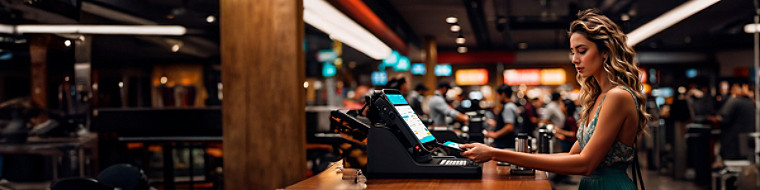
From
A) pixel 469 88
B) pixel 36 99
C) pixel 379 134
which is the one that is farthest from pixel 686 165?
pixel 469 88

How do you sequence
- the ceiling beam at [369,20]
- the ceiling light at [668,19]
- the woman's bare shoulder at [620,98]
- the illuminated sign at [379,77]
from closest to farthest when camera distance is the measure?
the woman's bare shoulder at [620,98] → the ceiling beam at [369,20] → the ceiling light at [668,19] → the illuminated sign at [379,77]

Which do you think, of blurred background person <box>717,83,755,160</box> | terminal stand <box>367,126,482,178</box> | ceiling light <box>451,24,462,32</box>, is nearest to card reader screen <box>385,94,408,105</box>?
terminal stand <box>367,126,482,178</box>

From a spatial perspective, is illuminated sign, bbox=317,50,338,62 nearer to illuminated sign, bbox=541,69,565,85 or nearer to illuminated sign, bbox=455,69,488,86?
illuminated sign, bbox=455,69,488,86

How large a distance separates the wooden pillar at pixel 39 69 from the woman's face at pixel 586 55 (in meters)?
6.82

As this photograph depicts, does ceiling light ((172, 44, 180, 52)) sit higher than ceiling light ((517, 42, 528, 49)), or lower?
lower

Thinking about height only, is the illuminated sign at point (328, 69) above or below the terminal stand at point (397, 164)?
above

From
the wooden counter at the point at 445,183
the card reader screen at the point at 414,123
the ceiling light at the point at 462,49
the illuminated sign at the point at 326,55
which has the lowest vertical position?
the wooden counter at the point at 445,183

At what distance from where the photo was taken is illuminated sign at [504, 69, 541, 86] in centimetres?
1877

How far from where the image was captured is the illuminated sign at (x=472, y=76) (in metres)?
18.9

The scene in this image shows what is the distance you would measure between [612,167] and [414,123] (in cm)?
79

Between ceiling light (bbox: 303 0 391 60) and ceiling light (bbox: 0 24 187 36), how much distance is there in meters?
1.66


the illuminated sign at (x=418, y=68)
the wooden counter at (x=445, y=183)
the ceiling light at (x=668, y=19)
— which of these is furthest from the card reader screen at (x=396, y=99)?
the illuminated sign at (x=418, y=68)

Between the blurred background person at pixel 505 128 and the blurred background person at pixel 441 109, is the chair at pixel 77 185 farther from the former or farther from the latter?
the blurred background person at pixel 441 109

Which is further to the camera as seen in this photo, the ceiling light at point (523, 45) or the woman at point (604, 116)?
the ceiling light at point (523, 45)
